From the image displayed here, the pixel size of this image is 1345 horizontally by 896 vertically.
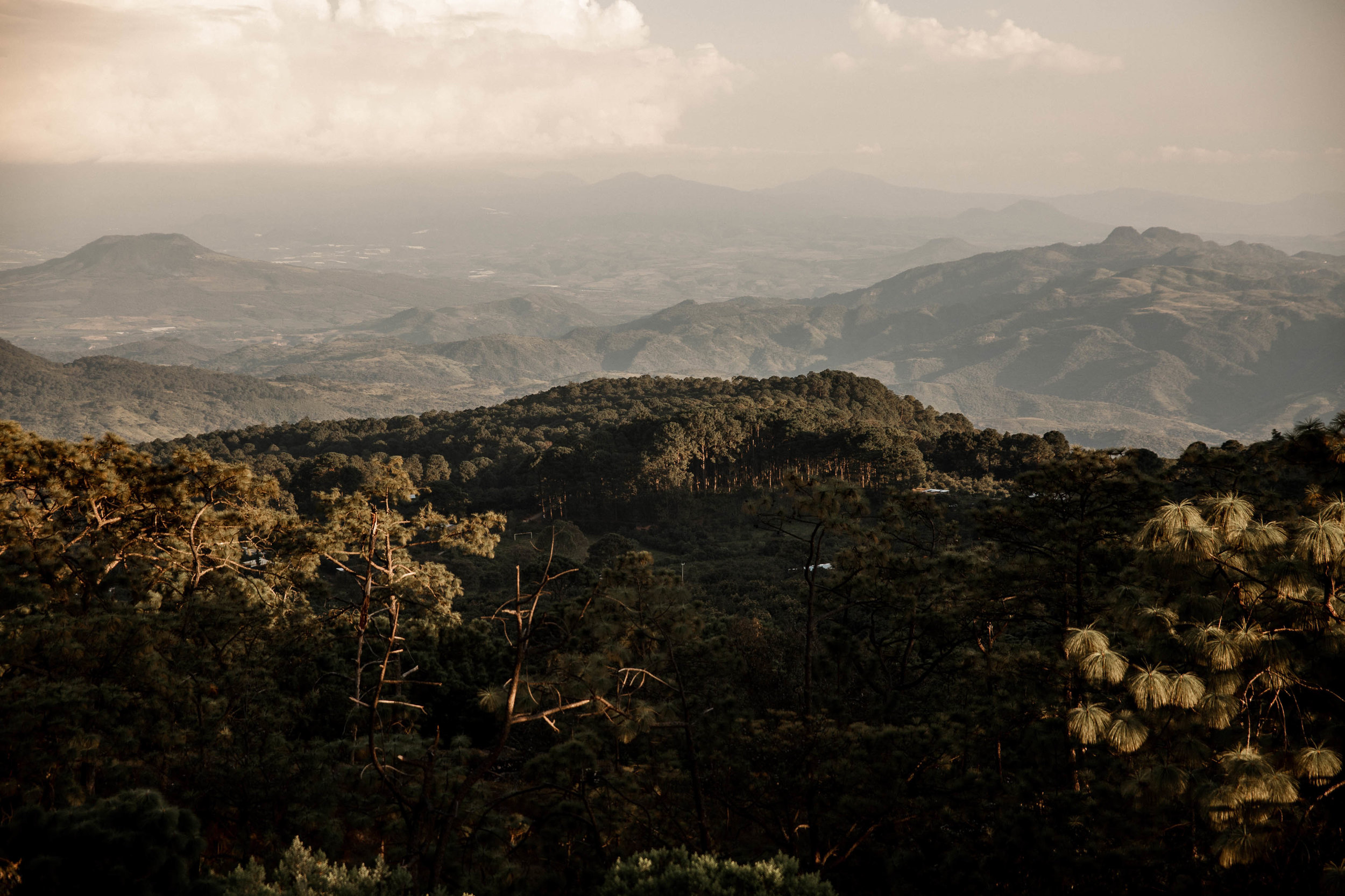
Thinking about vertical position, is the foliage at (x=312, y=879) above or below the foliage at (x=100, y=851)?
below

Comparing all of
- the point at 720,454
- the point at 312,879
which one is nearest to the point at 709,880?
the point at 312,879

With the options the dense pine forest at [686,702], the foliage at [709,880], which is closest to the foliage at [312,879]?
the dense pine forest at [686,702]

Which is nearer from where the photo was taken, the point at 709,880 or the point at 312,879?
the point at 709,880

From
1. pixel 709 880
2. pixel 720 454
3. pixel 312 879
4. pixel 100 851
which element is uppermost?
pixel 100 851

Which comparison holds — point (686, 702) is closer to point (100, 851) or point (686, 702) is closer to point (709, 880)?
point (709, 880)

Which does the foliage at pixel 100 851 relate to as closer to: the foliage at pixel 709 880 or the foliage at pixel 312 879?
the foliage at pixel 312 879

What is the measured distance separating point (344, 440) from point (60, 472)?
85332mm

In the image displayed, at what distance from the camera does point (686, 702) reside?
36.7ft

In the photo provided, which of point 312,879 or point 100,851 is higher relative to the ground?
point 100,851

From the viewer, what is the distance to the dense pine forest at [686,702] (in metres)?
7.96

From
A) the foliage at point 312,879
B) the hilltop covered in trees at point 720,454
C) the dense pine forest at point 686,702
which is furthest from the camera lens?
the hilltop covered in trees at point 720,454

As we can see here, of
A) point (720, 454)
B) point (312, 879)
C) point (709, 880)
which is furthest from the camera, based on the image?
point (720, 454)

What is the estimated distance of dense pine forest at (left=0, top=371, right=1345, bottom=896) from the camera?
7.96 metres

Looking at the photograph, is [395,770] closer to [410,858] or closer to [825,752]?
[410,858]
